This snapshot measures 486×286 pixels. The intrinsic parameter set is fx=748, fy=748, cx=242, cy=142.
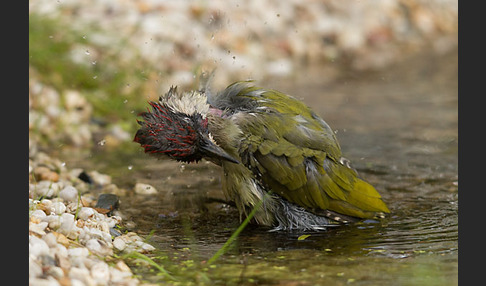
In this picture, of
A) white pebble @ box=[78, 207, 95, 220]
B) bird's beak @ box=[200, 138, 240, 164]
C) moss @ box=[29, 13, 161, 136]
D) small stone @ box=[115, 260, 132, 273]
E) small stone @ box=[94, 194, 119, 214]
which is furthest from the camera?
moss @ box=[29, 13, 161, 136]

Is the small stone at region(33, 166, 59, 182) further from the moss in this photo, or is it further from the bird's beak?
the bird's beak

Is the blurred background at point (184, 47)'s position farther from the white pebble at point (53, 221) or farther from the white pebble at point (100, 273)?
the white pebble at point (100, 273)

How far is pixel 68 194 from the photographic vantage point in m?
5.86

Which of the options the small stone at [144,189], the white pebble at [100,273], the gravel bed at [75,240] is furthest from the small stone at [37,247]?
the small stone at [144,189]

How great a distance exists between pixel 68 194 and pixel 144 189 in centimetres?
74

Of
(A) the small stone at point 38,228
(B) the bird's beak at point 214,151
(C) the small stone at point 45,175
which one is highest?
(B) the bird's beak at point 214,151

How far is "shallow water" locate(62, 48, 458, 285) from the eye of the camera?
4.38 meters

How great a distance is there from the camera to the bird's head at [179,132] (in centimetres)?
Answer: 500

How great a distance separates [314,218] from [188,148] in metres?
1.17

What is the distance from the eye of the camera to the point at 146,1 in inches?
419

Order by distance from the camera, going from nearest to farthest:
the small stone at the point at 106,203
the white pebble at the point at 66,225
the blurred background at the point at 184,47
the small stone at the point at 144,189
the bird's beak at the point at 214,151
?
the white pebble at the point at 66,225 < the bird's beak at the point at 214,151 < the small stone at the point at 106,203 < the small stone at the point at 144,189 < the blurred background at the point at 184,47

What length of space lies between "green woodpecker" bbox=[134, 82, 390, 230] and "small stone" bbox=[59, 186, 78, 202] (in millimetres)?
911

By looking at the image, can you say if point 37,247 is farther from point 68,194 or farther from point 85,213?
point 68,194

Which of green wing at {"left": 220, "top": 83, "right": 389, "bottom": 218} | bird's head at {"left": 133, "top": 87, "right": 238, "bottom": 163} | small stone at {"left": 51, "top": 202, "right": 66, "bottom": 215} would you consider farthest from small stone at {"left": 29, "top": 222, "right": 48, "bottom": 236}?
green wing at {"left": 220, "top": 83, "right": 389, "bottom": 218}
